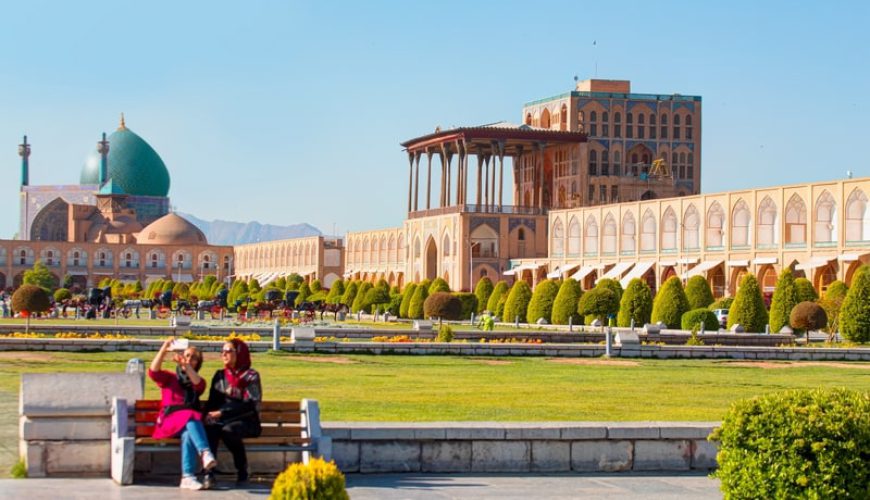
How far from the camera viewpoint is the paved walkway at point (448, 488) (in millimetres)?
7988

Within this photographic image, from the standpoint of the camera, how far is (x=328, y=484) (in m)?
6.14

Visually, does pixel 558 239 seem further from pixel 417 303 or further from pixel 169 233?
pixel 169 233

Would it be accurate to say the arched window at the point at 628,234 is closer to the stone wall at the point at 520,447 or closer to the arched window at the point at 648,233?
the arched window at the point at 648,233

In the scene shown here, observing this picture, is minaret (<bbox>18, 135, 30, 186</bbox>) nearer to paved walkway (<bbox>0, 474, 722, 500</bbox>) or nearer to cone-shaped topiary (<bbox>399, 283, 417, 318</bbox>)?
cone-shaped topiary (<bbox>399, 283, 417, 318</bbox>)

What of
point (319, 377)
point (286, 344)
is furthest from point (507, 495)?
point (286, 344)

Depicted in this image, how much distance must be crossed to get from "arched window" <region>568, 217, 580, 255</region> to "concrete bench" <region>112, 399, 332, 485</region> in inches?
2058

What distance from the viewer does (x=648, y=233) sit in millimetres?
55625

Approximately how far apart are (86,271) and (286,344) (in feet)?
276

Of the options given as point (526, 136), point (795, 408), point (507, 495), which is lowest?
point (507, 495)

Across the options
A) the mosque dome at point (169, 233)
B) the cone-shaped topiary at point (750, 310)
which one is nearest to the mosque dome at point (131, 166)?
the mosque dome at point (169, 233)

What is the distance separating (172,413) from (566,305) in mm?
30444

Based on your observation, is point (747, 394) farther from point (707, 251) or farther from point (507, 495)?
point (707, 251)

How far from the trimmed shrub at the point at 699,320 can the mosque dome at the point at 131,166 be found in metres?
82.0

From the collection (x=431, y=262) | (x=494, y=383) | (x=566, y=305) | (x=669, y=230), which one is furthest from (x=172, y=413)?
(x=431, y=262)
